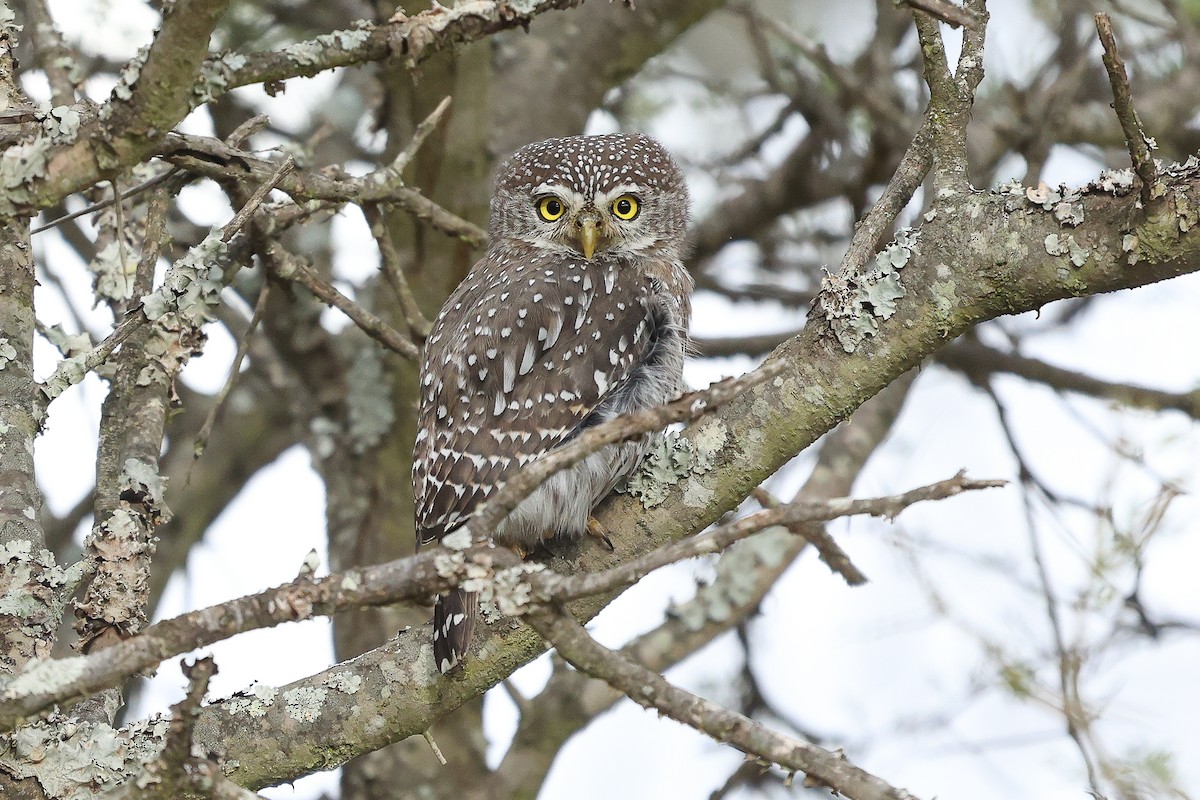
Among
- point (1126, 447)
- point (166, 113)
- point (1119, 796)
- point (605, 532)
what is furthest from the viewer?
point (1126, 447)

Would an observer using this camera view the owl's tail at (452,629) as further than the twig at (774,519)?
Yes

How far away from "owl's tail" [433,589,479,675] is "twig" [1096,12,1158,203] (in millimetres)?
1469

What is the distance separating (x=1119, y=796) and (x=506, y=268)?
2.44 meters

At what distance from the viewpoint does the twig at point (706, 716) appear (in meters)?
1.75

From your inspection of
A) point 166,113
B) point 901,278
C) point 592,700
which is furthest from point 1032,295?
point 592,700

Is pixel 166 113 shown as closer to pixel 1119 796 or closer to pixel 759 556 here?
pixel 1119 796

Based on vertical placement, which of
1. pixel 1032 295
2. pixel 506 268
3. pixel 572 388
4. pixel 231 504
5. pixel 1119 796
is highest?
pixel 231 504

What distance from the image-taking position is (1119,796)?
7.70ft

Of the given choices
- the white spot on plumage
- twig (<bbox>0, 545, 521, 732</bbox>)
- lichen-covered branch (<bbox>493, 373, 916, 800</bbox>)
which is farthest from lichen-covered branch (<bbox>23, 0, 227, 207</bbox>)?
lichen-covered branch (<bbox>493, 373, 916, 800</bbox>)

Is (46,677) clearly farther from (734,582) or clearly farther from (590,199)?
(734,582)

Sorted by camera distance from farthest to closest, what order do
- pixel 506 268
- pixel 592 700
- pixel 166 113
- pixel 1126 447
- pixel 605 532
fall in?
1. pixel 592 700
2. pixel 506 268
3. pixel 1126 447
4. pixel 605 532
5. pixel 166 113

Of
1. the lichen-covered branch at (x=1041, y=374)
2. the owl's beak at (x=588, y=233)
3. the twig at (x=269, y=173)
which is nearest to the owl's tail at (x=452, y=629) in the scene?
the twig at (x=269, y=173)

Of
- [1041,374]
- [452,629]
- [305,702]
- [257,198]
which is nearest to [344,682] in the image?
[305,702]

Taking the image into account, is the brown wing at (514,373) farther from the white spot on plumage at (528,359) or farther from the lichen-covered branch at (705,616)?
the lichen-covered branch at (705,616)
